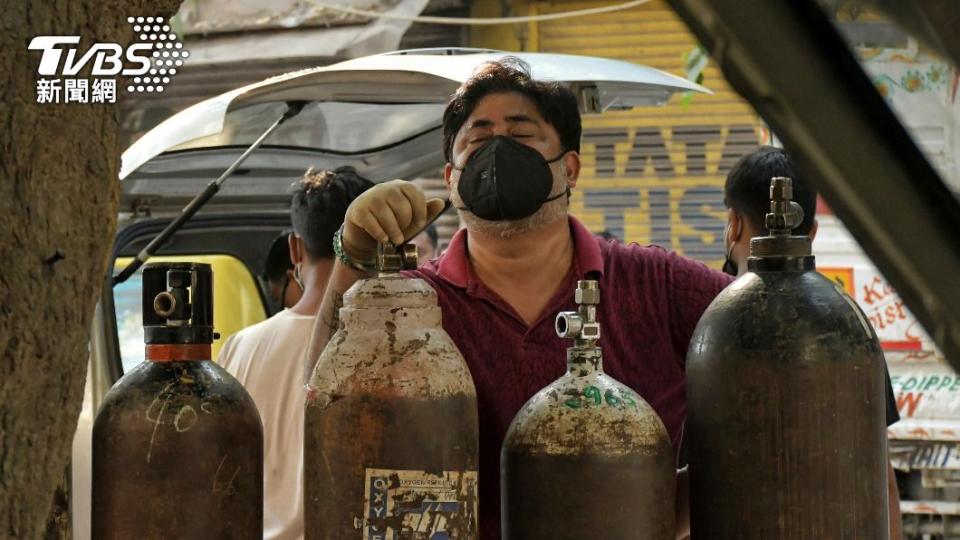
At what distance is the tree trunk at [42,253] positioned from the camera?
5.51ft

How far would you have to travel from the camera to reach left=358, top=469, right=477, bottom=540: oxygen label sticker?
180 centimetres

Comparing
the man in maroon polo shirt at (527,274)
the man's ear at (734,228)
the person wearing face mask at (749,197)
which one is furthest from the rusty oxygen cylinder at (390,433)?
the man's ear at (734,228)

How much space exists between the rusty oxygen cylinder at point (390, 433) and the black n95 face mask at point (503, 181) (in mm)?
Result: 559

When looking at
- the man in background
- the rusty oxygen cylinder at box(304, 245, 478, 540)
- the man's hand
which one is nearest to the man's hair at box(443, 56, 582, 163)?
the man's hand

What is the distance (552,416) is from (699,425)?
227mm

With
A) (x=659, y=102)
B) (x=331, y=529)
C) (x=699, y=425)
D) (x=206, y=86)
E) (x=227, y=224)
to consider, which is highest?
(x=206, y=86)

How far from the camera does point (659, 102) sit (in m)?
5.04

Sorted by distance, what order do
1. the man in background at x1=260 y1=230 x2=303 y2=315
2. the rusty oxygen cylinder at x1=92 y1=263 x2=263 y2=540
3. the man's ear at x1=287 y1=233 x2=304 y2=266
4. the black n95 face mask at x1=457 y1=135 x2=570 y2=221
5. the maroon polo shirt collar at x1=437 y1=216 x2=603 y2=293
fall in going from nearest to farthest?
the rusty oxygen cylinder at x1=92 y1=263 x2=263 y2=540 → the black n95 face mask at x1=457 y1=135 x2=570 y2=221 → the maroon polo shirt collar at x1=437 y1=216 x2=603 y2=293 → the man's ear at x1=287 y1=233 x2=304 y2=266 → the man in background at x1=260 y1=230 x2=303 y2=315

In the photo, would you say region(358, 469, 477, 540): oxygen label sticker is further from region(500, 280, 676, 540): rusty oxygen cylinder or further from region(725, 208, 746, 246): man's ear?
region(725, 208, 746, 246): man's ear

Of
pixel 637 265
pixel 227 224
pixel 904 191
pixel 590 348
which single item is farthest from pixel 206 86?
pixel 904 191

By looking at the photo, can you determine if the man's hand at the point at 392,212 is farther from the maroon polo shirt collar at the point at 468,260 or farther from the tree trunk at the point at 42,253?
the maroon polo shirt collar at the point at 468,260

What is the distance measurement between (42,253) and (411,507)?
641 millimetres

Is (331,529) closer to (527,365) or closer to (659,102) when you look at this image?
(527,365)

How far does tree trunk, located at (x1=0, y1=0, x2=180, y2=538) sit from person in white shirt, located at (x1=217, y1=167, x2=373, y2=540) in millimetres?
1609
